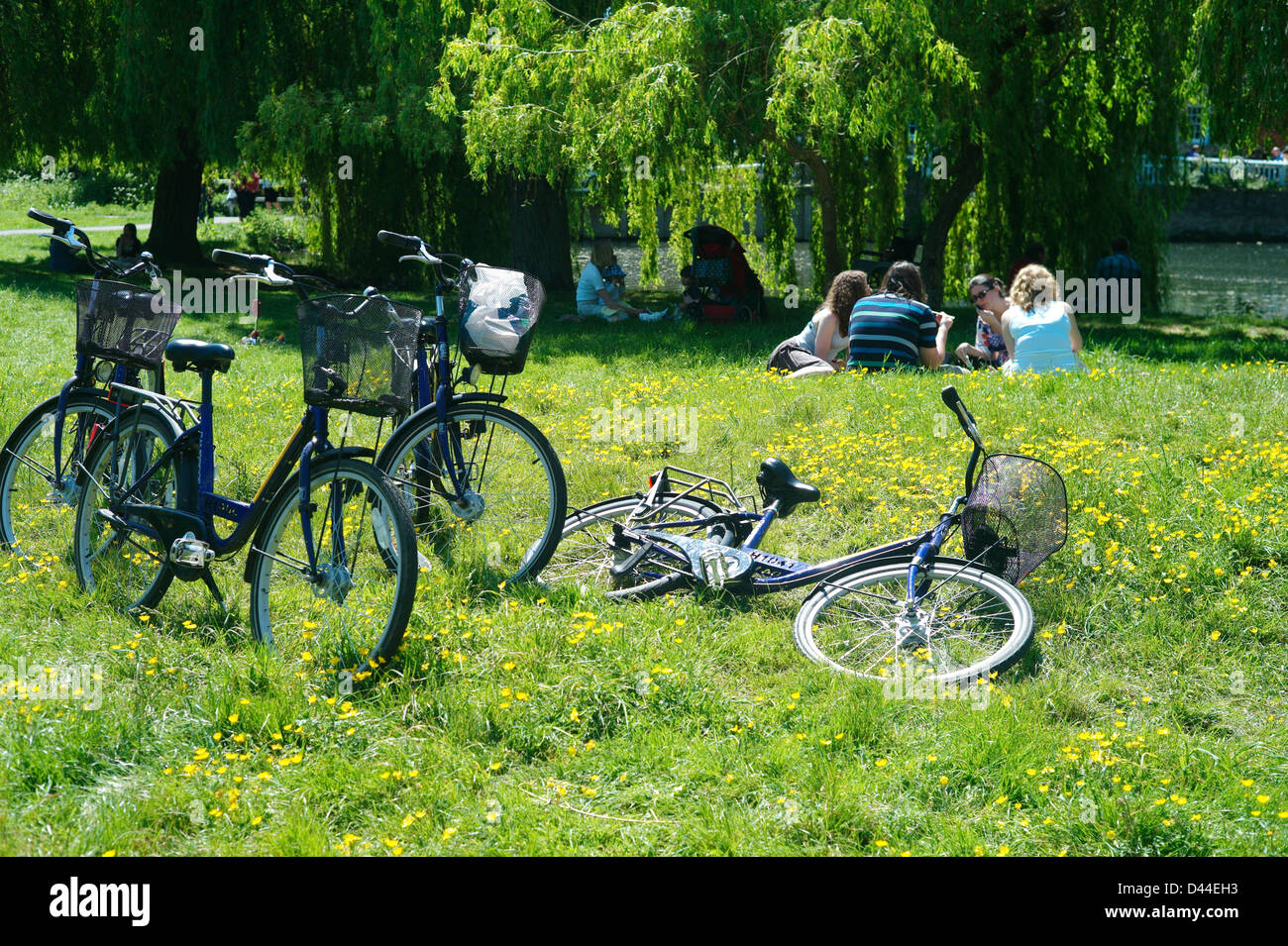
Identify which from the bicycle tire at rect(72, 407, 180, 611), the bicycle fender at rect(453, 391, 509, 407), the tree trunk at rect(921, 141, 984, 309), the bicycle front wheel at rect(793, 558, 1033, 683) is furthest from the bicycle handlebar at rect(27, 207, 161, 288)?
the tree trunk at rect(921, 141, 984, 309)

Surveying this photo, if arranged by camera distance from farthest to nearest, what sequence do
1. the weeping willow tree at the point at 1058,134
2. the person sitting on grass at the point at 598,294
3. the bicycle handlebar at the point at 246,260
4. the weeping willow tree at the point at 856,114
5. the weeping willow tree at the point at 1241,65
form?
1. the person sitting on grass at the point at 598,294
2. the weeping willow tree at the point at 1058,134
3. the weeping willow tree at the point at 856,114
4. the weeping willow tree at the point at 1241,65
5. the bicycle handlebar at the point at 246,260

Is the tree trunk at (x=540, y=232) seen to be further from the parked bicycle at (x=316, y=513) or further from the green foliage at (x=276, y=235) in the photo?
the parked bicycle at (x=316, y=513)

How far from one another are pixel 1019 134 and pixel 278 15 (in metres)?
10.5

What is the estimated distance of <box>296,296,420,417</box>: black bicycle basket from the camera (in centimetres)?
462

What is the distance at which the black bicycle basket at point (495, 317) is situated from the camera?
17.2 feet

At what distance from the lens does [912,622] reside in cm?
484

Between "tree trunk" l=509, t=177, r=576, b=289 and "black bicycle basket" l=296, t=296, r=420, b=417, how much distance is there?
14074 millimetres

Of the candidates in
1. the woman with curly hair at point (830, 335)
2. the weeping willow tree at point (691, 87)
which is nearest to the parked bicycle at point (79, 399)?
the woman with curly hair at point (830, 335)

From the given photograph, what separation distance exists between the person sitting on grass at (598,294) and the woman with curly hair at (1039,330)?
272 inches

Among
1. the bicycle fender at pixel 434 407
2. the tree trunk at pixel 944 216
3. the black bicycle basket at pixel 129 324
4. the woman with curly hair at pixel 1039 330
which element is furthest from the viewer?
the tree trunk at pixel 944 216
